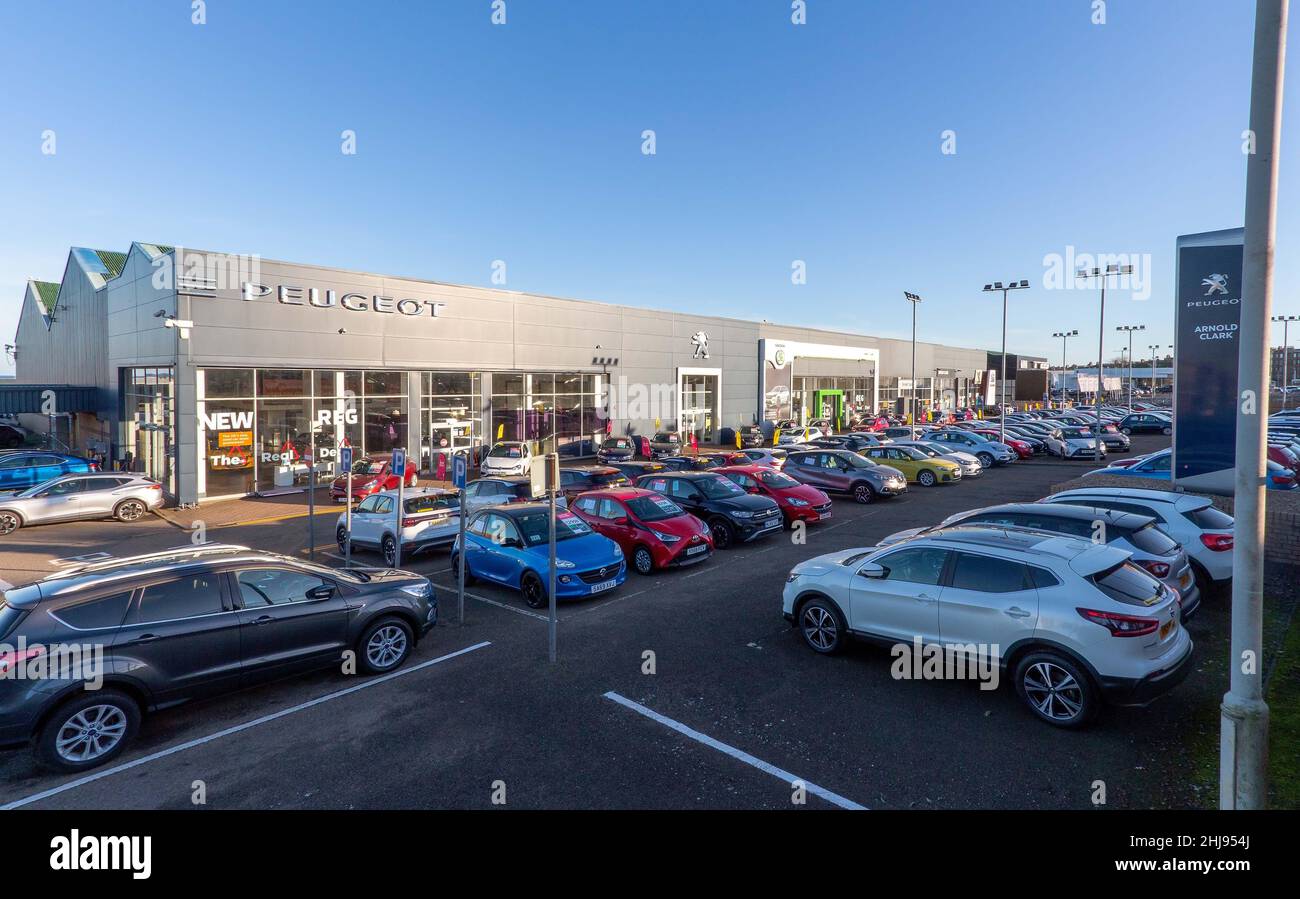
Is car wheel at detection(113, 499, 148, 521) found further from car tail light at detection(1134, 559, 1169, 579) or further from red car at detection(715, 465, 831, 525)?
car tail light at detection(1134, 559, 1169, 579)

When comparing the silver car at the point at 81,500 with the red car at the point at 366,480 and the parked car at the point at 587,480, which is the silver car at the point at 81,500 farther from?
the parked car at the point at 587,480

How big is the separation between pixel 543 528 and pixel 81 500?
15.6 meters

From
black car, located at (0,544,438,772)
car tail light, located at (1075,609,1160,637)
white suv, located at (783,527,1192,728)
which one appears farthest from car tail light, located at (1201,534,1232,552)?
black car, located at (0,544,438,772)

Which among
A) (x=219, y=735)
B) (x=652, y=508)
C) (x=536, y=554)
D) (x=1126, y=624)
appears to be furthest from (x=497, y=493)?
Answer: (x=1126, y=624)

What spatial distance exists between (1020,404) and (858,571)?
73.4m

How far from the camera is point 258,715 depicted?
6891mm

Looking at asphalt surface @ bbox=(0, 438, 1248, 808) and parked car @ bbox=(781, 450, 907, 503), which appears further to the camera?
parked car @ bbox=(781, 450, 907, 503)

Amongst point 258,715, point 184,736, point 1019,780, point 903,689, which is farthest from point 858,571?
point 184,736

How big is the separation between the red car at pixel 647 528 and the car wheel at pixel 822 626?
414 cm

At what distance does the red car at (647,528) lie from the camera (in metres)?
12.2

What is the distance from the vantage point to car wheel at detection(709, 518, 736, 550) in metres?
14.2

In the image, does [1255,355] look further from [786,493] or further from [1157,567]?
[786,493]

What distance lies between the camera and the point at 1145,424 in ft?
143

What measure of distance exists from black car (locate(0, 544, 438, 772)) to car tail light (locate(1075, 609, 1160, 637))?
7379 mm
